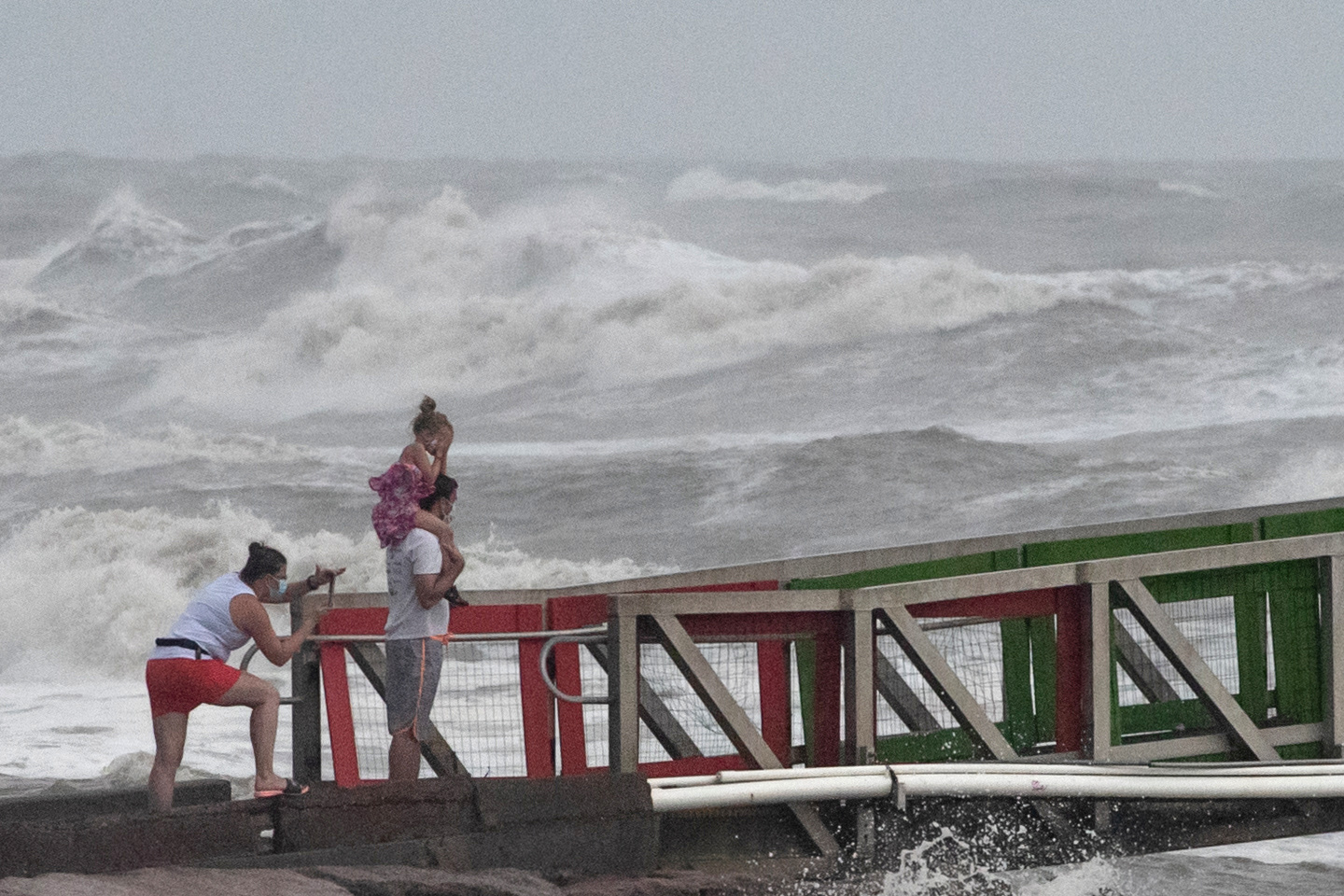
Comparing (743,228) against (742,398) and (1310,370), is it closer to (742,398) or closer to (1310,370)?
(742,398)

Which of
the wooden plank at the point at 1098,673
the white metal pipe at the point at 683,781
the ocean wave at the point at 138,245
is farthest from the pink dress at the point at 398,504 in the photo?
the ocean wave at the point at 138,245

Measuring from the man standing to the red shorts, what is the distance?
720 millimetres

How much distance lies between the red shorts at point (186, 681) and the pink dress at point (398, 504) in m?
0.85

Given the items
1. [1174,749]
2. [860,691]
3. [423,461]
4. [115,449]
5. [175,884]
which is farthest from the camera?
[115,449]

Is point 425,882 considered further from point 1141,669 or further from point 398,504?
point 1141,669

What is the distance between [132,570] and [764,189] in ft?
108

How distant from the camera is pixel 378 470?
1752 inches

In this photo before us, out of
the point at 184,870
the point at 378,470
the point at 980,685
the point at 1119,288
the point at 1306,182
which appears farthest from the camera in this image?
the point at 1306,182

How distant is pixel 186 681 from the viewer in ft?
24.1

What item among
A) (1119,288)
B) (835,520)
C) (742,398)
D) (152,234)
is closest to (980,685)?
(835,520)

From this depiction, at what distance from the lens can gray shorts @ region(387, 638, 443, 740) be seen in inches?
306

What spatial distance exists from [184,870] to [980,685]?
12.3 ft

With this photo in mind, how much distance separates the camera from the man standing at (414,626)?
25.2 ft

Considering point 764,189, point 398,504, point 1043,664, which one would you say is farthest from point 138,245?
point 1043,664
